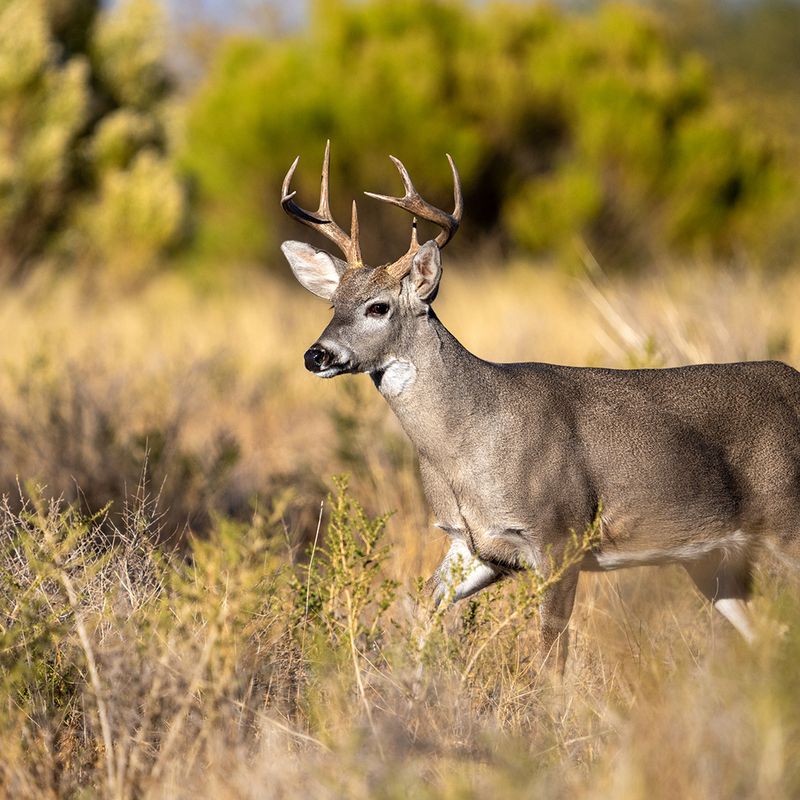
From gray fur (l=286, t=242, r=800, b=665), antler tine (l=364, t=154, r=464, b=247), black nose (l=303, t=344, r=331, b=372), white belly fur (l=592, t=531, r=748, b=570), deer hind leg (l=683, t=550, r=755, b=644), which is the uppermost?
antler tine (l=364, t=154, r=464, b=247)

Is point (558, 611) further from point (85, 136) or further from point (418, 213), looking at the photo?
point (85, 136)

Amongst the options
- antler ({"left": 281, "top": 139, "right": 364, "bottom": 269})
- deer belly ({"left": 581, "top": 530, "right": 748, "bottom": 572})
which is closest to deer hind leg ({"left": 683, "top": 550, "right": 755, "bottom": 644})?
deer belly ({"left": 581, "top": 530, "right": 748, "bottom": 572})

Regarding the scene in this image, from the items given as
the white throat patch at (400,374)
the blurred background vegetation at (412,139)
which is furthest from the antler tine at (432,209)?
the blurred background vegetation at (412,139)

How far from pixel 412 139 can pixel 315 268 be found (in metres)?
13.9

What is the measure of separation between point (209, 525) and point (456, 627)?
8.05ft

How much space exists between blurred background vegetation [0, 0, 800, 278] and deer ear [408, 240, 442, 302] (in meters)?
13.7

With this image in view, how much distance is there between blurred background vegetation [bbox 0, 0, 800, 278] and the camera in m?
19.0

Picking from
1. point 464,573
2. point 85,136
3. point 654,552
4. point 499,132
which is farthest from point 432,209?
point 499,132

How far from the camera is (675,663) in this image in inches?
162

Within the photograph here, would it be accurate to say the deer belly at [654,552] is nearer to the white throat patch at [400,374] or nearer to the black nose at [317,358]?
the white throat patch at [400,374]

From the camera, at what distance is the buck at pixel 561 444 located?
16.4 feet

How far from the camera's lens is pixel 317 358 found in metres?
5.07

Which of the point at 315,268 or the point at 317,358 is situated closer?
the point at 317,358

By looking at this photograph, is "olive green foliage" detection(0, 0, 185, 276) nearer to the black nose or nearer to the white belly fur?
the black nose
